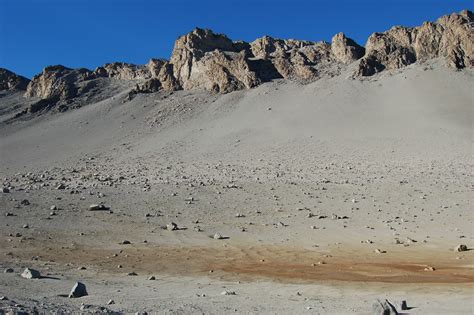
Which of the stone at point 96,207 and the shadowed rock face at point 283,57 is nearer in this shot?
the stone at point 96,207

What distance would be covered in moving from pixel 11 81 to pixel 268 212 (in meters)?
76.1

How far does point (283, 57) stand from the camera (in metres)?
62.9

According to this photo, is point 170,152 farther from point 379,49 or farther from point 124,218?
point 379,49

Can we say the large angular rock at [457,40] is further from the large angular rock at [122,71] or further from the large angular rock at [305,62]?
the large angular rock at [122,71]

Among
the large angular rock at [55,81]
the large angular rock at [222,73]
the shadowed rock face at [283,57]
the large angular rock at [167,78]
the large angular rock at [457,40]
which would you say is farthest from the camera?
the large angular rock at [55,81]

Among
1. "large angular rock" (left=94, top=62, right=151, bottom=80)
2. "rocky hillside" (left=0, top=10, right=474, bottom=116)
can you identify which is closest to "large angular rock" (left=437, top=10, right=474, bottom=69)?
"rocky hillside" (left=0, top=10, right=474, bottom=116)

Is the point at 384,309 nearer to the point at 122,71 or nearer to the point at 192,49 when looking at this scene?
the point at 192,49

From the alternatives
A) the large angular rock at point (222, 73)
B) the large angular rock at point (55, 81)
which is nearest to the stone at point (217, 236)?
the large angular rock at point (222, 73)

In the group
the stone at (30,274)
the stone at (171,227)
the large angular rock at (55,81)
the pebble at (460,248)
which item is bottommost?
the pebble at (460,248)

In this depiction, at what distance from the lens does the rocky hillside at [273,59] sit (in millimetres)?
58031

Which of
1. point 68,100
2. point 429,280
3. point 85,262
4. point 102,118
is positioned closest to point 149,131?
point 102,118

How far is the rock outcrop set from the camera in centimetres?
5622

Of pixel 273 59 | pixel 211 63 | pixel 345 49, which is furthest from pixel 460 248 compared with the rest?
pixel 211 63

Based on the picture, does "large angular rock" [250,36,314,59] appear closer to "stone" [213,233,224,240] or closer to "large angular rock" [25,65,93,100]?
"large angular rock" [25,65,93,100]
